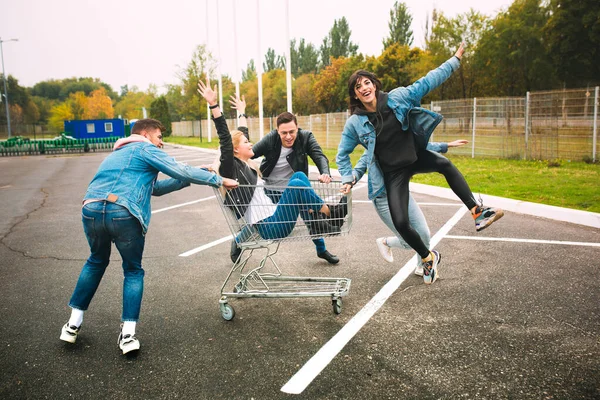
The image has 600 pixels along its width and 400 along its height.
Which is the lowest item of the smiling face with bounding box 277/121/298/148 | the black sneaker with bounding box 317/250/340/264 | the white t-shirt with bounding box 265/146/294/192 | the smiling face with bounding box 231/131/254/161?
the black sneaker with bounding box 317/250/340/264

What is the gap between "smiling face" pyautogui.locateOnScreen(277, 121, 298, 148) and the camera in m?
4.90

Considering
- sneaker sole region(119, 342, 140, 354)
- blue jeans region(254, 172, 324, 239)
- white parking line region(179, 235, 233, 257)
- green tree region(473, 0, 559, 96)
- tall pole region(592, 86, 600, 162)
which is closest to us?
sneaker sole region(119, 342, 140, 354)

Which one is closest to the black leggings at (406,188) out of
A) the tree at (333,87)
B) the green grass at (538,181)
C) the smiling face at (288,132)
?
the smiling face at (288,132)

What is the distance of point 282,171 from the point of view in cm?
519

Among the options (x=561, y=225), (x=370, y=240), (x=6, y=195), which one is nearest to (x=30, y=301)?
(x=370, y=240)

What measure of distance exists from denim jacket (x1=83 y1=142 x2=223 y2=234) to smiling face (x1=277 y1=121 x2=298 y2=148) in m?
1.62

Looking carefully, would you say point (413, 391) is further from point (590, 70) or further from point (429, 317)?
point (590, 70)

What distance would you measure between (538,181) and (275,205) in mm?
8340

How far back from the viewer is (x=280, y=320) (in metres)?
3.80

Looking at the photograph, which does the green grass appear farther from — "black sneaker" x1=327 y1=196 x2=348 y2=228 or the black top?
"black sneaker" x1=327 y1=196 x2=348 y2=228

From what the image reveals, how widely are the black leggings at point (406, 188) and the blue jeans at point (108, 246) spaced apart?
7.28 feet

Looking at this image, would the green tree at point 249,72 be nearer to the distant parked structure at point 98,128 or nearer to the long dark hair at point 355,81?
the distant parked structure at point 98,128

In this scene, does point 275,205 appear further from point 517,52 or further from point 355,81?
point 517,52

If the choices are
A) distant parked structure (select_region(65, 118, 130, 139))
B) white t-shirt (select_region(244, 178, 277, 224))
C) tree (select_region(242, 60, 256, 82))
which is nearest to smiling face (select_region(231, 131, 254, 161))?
white t-shirt (select_region(244, 178, 277, 224))
